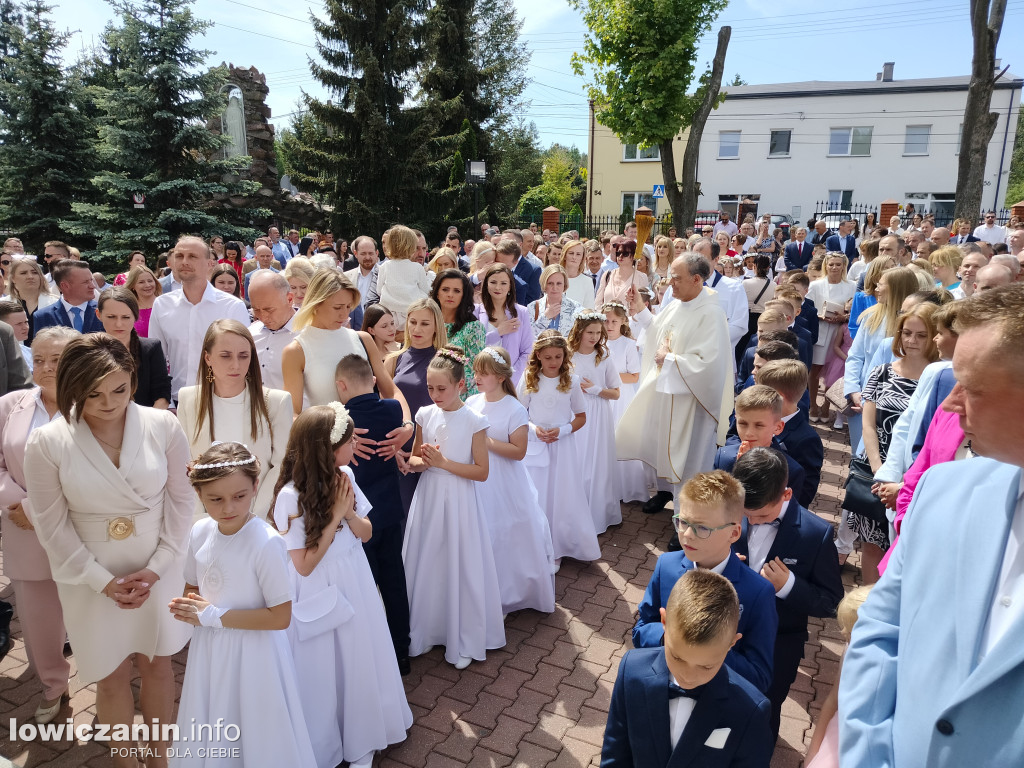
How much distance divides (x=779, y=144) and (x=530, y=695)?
38.1 m

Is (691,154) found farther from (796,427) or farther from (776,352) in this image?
(796,427)

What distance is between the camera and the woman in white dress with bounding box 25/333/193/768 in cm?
273

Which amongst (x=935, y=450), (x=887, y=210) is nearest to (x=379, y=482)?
(x=935, y=450)

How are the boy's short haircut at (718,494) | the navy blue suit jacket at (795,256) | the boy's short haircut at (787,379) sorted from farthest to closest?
the navy blue suit jacket at (795,256) → the boy's short haircut at (787,379) → the boy's short haircut at (718,494)

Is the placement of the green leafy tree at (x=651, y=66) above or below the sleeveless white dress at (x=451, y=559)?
above

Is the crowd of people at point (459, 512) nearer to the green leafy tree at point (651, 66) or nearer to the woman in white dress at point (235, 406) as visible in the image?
the woman in white dress at point (235, 406)

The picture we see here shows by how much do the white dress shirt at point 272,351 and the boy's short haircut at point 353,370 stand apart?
1012 millimetres

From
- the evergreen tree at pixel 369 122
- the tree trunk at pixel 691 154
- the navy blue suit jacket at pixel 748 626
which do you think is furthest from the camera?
the evergreen tree at pixel 369 122

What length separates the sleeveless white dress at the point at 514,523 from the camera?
410cm

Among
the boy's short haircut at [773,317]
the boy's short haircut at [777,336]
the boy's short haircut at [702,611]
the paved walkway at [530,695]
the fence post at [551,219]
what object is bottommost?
the paved walkway at [530,695]

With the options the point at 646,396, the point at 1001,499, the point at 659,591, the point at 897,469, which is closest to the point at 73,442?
the point at 659,591

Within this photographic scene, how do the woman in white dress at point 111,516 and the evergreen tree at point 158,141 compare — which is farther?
the evergreen tree at point 158,141

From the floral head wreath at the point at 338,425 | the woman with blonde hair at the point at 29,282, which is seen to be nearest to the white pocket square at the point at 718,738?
the floral head wreath at the point at 338,425

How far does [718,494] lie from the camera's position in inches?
94.7
